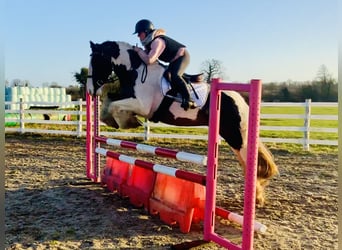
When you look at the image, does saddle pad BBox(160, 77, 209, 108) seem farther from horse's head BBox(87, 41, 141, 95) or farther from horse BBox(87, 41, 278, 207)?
horse's head BBox(87, 41, 141, 95)

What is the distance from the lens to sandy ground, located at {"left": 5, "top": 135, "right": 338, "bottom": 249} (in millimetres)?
2785

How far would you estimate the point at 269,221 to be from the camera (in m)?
3.29

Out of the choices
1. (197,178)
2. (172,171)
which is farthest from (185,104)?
(197,178)

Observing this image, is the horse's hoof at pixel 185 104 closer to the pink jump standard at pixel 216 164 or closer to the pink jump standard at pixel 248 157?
the pink jump standard at pixel 216 164

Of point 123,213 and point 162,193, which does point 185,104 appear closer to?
point 162,193

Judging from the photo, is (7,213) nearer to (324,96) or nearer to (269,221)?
(269,221)

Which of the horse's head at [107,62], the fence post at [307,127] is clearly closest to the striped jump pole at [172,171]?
Answer: the horse's head at [107,62]

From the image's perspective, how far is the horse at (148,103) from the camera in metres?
3.38

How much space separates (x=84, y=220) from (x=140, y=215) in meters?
0.49

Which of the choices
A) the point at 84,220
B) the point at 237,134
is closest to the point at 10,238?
the point at 84,220

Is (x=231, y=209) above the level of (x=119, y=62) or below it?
below

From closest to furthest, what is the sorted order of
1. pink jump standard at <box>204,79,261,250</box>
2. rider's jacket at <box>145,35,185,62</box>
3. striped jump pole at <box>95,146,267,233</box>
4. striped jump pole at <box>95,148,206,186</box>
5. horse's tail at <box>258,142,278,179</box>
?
pink jump standard at <box>204,79,261,250</box>
striped jump pole at <box>95,146,267,233</box>
striped jump pole at <box>95,148,206,186</box>
rider's jacket at <box>145,35,185,62</box>
horse's tail at <box>258,142,278,179</box>

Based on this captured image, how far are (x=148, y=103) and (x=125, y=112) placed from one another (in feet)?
0.73

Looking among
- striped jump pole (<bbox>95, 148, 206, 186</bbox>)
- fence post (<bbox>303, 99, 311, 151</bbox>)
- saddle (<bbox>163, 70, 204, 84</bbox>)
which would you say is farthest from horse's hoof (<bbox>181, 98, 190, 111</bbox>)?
fence post (<bbox>303, 99, 311, 151</bbox>)
